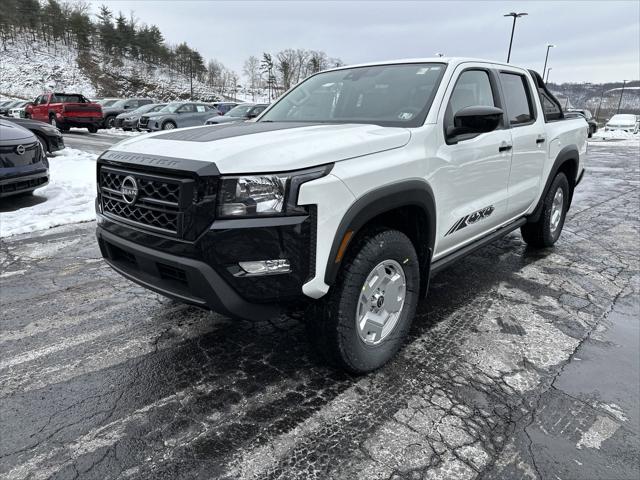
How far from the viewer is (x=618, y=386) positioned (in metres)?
2.70

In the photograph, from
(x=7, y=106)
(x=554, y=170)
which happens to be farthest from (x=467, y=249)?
(x=7, y=106)

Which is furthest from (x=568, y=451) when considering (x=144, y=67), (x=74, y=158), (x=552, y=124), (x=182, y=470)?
(x=144, y=67)

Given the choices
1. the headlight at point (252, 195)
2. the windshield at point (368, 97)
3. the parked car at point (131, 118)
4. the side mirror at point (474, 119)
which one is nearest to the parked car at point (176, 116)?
the parked car at point (131, 118)

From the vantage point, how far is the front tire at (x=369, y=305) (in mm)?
2371

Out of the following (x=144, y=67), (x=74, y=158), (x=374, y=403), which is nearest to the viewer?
(x=374, y=403)

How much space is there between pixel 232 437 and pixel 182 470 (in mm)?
276

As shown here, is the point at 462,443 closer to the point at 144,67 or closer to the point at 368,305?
the point at 368,305

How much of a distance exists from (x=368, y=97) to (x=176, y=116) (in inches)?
719

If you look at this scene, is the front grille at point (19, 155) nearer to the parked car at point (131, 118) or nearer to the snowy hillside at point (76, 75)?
the parked car at point (131, 118)

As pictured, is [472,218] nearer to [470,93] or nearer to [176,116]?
[470,93]

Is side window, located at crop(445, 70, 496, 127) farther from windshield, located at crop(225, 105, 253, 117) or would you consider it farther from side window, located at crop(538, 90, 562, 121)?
windshield, located at crop(225, 105, 253, 117)

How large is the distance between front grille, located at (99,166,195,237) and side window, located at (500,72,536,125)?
9.69 ft

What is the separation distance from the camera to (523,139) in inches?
155

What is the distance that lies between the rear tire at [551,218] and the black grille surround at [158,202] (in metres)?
4.02
